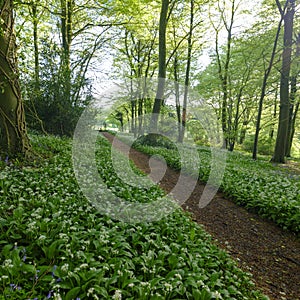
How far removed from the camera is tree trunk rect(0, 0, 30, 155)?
5.37 m

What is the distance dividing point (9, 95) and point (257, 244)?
20.4 feet

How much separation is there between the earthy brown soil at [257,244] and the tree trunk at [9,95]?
4406 mm

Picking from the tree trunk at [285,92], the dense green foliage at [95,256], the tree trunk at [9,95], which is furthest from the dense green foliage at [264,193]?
the tree trunk at [9,95]

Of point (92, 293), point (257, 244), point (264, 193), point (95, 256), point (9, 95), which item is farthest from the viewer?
point (264, 193)

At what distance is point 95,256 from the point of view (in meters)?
2.71

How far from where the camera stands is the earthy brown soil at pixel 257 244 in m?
3.32

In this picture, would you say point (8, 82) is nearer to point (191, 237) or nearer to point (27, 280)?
point (27, 280)

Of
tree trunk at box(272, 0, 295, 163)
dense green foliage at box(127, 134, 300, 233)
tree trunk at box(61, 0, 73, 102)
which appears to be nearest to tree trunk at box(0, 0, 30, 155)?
dense green foliage at box(127, 134, 300, 233)

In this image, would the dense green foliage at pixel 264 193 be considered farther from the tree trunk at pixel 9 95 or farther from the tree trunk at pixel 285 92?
the tree trunk at pixel 9 95

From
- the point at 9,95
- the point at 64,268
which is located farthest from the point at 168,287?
the point at 9,95

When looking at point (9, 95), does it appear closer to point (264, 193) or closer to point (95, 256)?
point (95, 256)

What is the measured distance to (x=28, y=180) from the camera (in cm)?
450

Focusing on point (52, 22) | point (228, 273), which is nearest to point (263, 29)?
point (52, 22)

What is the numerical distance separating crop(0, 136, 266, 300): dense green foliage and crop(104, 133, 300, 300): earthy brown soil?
1.52 ft
